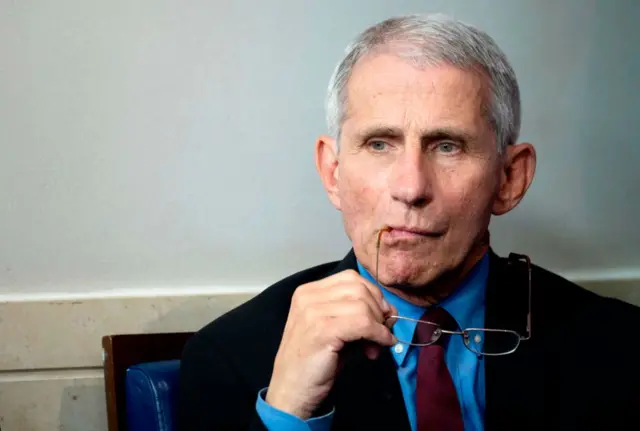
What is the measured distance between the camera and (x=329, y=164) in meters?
1.56

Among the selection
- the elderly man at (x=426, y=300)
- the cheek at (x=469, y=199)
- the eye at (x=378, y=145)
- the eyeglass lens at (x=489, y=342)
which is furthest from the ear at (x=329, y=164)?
the eyeglass lens at (x=489, y=342)

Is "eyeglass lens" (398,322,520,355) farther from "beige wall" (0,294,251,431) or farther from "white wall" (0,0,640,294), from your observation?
"beige wall" (0,294,251,431)

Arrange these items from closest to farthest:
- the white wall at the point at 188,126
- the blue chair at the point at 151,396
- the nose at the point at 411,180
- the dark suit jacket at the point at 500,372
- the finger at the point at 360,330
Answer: the finger at the point at 360,330 < the nose at the point at 411,180 < the dark suit jacket at the point at 500,372 < the blue chair at the point at 151,396 < the white wall at the point at 188,126

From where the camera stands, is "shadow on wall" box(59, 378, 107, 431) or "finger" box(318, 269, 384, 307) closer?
"finger" box(318, 269, 384, 307)

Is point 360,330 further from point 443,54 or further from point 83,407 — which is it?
point 83,407

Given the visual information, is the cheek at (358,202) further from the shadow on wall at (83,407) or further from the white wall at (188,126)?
the shadow on wall at (83,407)

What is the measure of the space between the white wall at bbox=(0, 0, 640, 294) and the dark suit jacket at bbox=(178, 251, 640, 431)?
1.34ft

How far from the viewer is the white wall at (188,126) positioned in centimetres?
184

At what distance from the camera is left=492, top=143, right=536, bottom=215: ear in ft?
4.98

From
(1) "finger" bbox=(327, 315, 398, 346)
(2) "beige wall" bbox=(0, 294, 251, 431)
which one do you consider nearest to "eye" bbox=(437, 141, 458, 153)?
(1) "finger" bbox=(327, 315, 398, 346)

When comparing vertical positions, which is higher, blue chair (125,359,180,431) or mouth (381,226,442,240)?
mouth (381,226,442,240)

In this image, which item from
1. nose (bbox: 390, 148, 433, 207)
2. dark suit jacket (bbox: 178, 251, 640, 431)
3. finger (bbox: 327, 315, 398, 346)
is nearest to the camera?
finger (bbox: 327, 315, 398, 346)

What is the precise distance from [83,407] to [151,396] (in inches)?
16.0

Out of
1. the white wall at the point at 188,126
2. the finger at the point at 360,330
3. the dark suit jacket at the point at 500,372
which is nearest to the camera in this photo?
the finger at the point at 360,330
